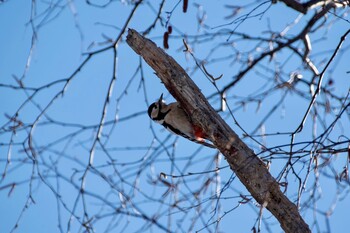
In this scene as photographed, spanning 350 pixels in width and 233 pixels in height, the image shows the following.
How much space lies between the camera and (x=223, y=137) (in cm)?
362

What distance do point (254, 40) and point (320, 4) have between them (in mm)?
515

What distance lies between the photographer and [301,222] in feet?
10.4

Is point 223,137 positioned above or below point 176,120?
below

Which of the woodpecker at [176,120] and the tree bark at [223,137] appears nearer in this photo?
the tree bark at [223,137]

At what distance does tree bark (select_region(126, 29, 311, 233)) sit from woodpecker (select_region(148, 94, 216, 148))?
0.43m

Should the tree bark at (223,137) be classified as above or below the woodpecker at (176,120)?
below

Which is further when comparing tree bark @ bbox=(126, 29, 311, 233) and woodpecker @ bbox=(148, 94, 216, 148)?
woodpecker @ bbox=(148, 94, 216, 148)

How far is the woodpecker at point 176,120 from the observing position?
441 centimetres

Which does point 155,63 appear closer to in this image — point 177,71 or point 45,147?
point 177,71

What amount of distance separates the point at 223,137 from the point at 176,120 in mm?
1138

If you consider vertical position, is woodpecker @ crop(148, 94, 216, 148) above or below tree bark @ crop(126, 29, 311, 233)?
above

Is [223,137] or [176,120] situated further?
[176,120]

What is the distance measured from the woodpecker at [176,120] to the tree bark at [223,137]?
0.43m

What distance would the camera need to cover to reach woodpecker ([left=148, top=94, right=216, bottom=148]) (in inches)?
174
